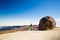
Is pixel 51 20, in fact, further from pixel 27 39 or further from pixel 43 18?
pixel 27 39

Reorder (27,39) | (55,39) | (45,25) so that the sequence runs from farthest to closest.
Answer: (45,25), (27,39), (55,39)

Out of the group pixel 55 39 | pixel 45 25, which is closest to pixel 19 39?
pixel 55 39

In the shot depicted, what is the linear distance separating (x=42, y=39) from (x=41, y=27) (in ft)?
Answer: 26.0

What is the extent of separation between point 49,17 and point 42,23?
1.49m

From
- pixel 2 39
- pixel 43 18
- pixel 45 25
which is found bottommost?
pixel 2 39

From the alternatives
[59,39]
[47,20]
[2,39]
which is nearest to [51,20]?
[47,20]

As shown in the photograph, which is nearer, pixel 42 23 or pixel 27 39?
pixel 27 39

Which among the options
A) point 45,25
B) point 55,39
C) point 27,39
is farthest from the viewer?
point 45,25

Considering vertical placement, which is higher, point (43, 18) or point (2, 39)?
point (43, 18)

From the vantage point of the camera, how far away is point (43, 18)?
1598cm

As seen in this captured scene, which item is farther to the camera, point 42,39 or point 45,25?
point 45,25

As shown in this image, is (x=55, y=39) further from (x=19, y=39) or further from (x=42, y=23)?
(x=42, y=23)

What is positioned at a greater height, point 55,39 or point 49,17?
point 49,17

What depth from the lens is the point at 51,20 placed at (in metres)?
15.4
